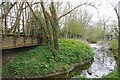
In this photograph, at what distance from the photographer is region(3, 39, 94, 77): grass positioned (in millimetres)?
5627

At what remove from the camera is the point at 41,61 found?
635 centimetres

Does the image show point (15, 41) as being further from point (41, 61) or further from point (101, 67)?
point (101, 67)

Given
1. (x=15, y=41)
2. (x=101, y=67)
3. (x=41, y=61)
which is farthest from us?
(x=101, y=67)

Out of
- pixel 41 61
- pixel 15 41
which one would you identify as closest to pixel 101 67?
Answer: pixel 41 61

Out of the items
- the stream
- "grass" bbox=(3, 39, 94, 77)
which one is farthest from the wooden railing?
the stream

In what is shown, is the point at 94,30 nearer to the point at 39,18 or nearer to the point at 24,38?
the point at 39,18

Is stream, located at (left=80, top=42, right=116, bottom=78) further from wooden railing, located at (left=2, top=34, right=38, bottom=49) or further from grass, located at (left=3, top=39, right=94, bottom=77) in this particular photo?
wooden railing, located at (left=2, top=34, right=38, bottom=49)

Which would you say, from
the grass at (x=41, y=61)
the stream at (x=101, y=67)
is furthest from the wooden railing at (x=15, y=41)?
the stream at (x=101, y=67)

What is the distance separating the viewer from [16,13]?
7.66m

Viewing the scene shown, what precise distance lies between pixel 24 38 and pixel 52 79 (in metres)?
1.81

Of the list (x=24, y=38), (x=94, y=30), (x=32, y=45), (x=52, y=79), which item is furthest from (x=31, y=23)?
(x=94, y=30)

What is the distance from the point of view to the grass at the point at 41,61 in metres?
5.63

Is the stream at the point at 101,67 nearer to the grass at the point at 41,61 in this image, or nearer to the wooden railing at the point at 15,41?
the grass at the point at 41,61

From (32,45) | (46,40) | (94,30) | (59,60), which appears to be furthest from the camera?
(94,30)
